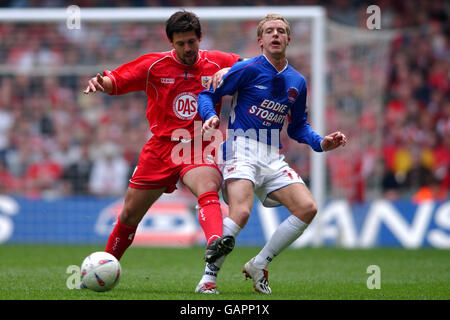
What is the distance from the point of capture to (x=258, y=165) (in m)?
5.86

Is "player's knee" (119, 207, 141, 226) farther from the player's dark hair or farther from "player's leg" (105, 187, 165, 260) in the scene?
the player's dark hair

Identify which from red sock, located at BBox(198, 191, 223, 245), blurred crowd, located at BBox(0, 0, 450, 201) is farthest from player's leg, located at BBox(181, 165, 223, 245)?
blurred crowd, located at BBox(0, 0, 450, 201)

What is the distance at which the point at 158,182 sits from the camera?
6035 mm

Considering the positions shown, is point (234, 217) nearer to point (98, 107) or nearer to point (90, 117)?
point (90, 117)

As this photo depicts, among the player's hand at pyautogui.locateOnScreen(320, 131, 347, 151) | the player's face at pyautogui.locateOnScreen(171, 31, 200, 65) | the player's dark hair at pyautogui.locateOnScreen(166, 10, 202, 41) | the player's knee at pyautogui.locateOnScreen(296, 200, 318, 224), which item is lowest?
the player's knee at pyautogui.locateOnScreen(296, 200, 318, 224)

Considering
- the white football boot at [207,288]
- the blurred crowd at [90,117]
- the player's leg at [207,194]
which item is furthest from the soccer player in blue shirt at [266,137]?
the blurred crowd at [90,117]

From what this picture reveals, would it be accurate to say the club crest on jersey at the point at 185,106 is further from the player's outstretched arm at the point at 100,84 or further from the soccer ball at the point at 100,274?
the soccer ball at the point at 100,274

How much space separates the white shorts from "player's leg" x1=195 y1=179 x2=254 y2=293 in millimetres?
133

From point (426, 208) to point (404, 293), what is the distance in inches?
272

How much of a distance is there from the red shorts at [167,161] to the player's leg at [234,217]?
14.1 inches

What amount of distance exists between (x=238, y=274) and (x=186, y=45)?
277cm

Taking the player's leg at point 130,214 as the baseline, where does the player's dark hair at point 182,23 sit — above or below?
above

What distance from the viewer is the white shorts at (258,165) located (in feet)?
19.1

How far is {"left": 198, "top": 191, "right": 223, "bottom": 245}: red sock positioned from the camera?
542 centimetres
